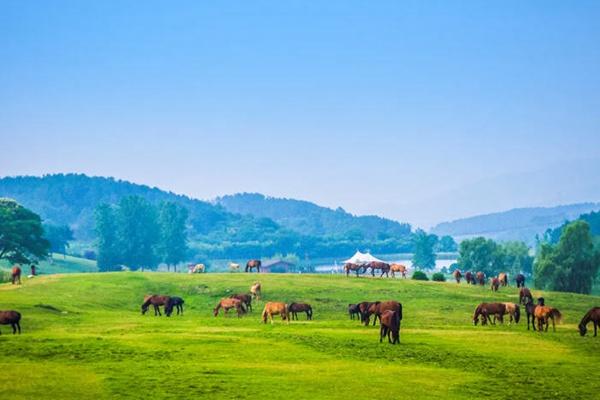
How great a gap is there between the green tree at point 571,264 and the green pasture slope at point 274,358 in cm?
5429

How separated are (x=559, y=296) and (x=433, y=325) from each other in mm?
32008

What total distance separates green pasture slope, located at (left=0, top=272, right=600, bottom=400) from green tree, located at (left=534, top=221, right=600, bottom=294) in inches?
2137

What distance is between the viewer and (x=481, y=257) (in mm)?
154250

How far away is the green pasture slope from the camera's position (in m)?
33.6

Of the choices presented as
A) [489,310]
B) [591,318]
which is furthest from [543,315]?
[489,310]

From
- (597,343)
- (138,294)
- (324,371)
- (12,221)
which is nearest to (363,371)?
(324,371)

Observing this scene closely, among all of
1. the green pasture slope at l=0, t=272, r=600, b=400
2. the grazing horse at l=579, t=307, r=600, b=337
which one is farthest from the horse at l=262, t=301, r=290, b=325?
the grazing horse at l=579, t=307, r=600, b=337

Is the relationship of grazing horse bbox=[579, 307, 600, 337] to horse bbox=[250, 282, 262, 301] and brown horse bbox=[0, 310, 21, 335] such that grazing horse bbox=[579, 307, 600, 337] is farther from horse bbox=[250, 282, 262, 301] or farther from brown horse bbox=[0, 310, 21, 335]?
brown horse bbox=[0, 310, 21, 335]

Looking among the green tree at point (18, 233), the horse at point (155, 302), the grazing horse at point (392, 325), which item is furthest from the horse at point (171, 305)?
the green tree at point (18, 233)

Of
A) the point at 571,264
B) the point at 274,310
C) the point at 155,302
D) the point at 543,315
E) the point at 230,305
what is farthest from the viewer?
the point at 571,264

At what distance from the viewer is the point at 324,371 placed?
3741 centimetres

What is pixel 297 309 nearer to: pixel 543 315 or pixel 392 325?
pixel 543 315

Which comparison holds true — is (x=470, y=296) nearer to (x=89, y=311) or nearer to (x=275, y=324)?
(x=275, y=324)

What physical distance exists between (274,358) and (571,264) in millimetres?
86591
